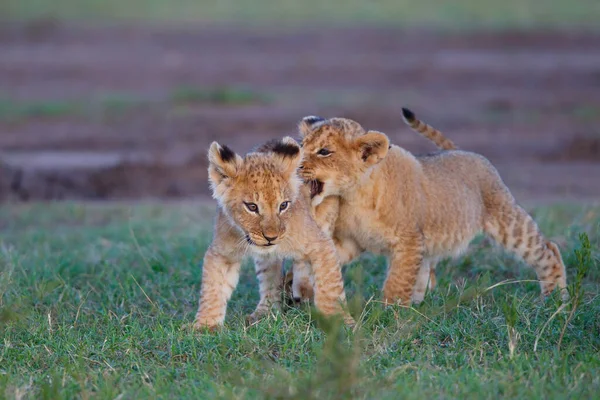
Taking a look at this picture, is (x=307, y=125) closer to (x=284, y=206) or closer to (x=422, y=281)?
(x=284, y=206)

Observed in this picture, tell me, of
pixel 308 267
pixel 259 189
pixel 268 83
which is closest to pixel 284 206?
pixel 259 189

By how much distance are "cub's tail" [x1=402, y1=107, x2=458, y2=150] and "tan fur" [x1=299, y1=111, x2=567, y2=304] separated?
0.65 ft

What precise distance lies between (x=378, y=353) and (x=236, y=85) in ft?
44.2

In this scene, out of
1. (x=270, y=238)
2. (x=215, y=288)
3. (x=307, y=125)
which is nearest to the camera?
(x=270, y=238)

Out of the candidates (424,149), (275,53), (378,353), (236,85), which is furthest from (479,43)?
(378,353)

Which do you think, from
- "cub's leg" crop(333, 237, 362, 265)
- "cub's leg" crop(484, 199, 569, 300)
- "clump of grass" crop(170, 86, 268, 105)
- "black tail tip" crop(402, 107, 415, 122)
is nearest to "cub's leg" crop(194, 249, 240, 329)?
"cub's leg" crop(333, 237, 362, 265)

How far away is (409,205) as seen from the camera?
20.9 ft

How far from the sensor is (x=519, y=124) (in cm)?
1556

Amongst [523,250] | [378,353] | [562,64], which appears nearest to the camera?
[378,353]

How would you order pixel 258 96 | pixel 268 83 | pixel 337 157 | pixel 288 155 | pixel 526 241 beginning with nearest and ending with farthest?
pixel 288 155 < pixel 337 157 < pixel 526 241 < pixel 258 96 < pixel 268 83

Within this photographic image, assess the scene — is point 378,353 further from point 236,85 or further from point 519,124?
point 236,85

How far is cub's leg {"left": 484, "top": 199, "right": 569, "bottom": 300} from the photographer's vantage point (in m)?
6.73

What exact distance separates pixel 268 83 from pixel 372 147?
41.5 feet

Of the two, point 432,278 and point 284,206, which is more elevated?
point 284,206
